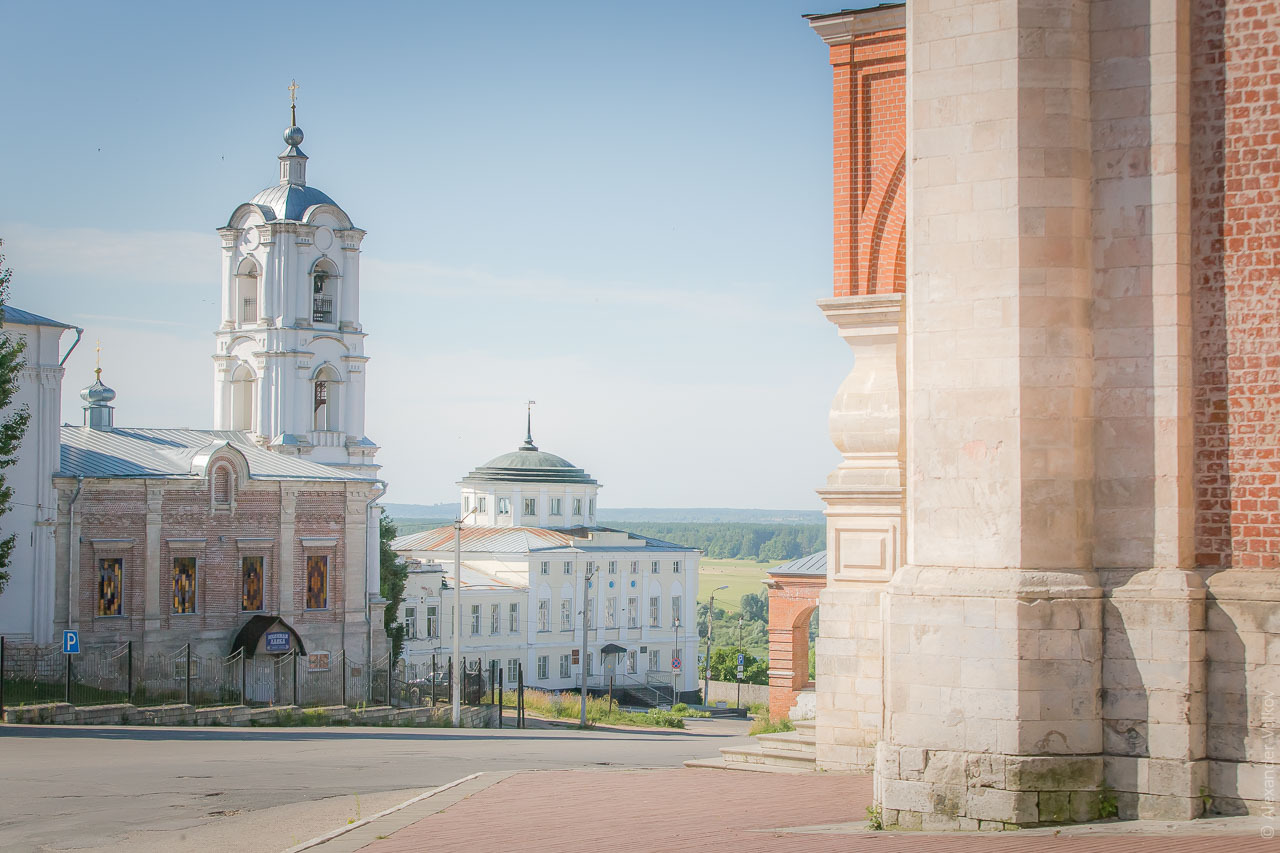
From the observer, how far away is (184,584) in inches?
1515

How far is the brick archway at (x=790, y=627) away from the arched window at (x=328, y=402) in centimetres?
2566

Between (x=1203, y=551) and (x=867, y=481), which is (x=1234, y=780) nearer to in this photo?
(x=1203, y=551)

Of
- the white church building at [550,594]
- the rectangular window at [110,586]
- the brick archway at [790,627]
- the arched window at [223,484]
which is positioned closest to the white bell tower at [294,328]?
the arched window at [223,484]

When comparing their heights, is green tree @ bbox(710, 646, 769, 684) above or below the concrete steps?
below

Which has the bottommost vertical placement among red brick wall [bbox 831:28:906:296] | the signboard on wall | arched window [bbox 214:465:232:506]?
the signboard on wall

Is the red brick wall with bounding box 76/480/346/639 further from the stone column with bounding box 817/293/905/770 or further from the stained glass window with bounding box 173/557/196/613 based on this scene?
the stone column with bounding box 817/293/905/770

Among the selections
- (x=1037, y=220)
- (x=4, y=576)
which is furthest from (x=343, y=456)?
(x=1037, y=220)

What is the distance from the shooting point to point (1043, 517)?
1132 centimetres

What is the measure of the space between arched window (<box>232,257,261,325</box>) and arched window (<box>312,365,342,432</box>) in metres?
3.24

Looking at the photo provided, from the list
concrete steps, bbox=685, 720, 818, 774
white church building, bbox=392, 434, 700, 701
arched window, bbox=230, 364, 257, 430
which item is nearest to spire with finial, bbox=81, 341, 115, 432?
arched window, bbox=230, 364, 257, 430

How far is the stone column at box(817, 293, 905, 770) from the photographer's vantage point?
15.2 metres

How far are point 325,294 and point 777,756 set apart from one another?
3854 cm

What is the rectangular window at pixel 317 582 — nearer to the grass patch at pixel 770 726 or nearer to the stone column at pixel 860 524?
the grass patch at pixel 770 726

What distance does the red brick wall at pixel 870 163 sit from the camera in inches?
634
